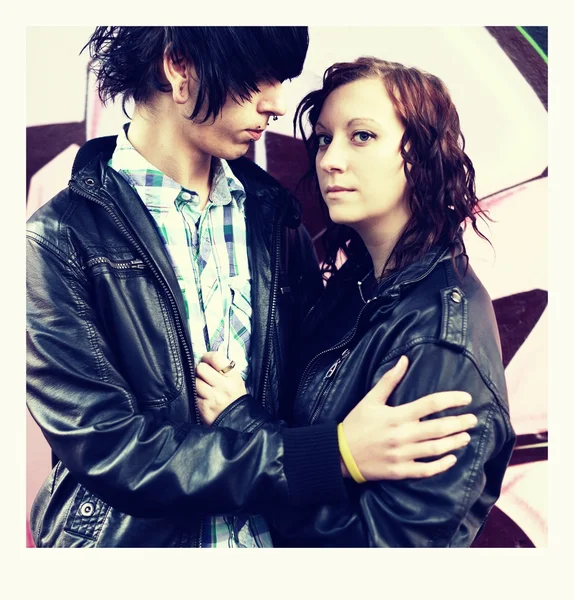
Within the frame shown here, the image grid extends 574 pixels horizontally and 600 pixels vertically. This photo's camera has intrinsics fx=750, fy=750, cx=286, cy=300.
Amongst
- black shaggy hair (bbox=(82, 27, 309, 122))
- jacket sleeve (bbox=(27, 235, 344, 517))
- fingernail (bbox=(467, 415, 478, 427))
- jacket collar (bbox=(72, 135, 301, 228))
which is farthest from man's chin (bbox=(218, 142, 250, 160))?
fingernail (bbox=(467, 415, 478, 427))

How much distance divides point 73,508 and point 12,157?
139 cm

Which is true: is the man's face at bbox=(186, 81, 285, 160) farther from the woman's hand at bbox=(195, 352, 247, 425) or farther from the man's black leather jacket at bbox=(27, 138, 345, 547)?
the woman's hand at bbox=(195, 352, 247, 425)

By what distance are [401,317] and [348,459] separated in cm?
48

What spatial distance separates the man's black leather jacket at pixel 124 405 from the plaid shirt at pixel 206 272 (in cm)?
8

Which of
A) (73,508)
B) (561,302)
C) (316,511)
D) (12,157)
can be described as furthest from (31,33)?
(561,302)

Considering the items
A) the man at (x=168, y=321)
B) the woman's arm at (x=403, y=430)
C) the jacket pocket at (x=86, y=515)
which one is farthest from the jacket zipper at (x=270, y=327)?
the jacket pocket at (x=86, y=515)

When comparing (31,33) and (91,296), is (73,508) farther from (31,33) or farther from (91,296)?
(31,33)

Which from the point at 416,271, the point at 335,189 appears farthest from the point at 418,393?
the point at 335,189

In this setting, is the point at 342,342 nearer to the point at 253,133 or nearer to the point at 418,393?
the point at 418,393

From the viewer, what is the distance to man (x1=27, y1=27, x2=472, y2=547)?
231 cm

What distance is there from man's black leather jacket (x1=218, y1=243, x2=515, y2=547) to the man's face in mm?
700

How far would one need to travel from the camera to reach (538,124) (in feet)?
11.0

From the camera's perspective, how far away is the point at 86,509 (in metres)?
2.44
